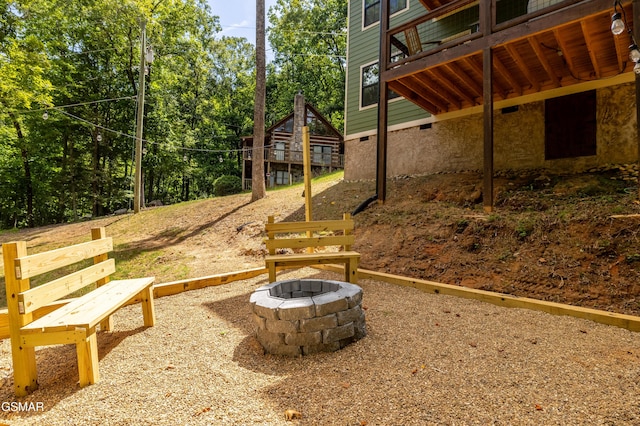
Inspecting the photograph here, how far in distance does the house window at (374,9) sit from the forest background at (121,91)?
11599 millimetres

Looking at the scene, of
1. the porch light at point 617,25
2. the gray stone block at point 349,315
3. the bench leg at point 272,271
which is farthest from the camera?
the bench leg at point 272,271

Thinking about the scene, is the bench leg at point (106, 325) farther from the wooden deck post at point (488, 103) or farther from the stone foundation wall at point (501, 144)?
the stone foundation wall at point (501, 144)

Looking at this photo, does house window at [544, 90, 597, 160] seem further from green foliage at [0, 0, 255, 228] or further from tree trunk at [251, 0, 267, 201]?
green foliage at [0, 0, 255, 228]

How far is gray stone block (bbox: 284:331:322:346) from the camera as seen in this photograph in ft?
8.70

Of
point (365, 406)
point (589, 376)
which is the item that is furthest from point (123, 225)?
point (589, 376)

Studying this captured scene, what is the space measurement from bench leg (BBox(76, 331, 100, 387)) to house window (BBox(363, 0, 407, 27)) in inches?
494

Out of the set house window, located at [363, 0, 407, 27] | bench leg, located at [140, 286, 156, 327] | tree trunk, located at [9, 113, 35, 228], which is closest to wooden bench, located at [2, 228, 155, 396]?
bench leg, located at [140, 286, 156, 327]

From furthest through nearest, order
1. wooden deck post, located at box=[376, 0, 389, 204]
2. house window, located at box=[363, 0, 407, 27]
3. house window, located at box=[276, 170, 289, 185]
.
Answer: house window, located at box=[276, 170, 289, 185] < house window, located at box=[363, 0, 407, 27] < wooden deck post, located at box=[376, 0, 389, 204]

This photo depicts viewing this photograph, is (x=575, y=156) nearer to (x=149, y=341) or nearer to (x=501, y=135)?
(x=501, y=135)

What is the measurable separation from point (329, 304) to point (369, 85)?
10.5 metres

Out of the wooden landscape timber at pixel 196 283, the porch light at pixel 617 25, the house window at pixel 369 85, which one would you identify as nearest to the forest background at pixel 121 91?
the wooden landscape timber at pixel 196 283

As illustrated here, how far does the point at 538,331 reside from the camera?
9.75ft

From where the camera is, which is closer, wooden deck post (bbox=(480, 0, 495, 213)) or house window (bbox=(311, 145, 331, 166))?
wooden deck post (bbox=(480, 0, 495, 213))

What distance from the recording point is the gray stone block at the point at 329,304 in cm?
266
